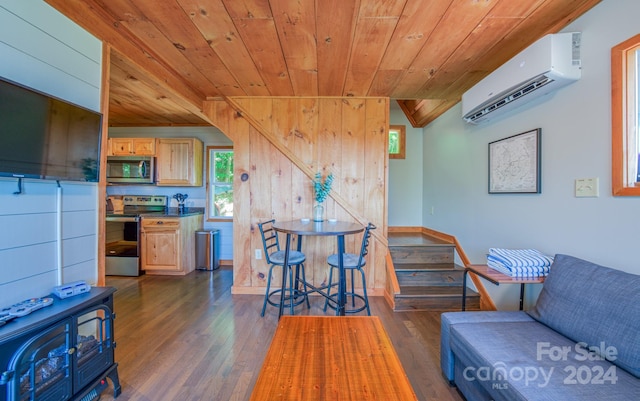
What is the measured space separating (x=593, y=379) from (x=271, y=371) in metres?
1.35

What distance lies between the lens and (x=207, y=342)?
214 cm

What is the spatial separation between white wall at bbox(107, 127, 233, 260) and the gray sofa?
12.5 ft

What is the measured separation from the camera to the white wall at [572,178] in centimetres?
147

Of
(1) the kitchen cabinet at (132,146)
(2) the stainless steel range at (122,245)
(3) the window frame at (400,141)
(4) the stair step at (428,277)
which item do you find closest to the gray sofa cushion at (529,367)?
(4) the stair step at (428,277)

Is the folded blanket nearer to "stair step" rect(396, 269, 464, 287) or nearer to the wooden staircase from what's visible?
the wooden staircase

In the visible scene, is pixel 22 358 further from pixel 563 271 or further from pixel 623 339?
pixel 563 271

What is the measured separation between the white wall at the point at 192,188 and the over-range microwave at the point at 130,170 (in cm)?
28

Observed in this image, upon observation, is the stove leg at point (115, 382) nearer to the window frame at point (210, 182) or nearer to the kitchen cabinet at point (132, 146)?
the window frame at point (210, 182)

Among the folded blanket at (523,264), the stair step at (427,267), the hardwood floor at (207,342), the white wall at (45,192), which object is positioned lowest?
the hardwood floor at (207,342)

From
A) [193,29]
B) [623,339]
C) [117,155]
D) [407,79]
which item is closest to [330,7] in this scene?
[193,29]

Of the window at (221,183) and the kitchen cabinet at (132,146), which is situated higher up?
the kitchen cabinet at (132,146)

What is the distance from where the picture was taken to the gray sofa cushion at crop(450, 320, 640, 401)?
100 cm

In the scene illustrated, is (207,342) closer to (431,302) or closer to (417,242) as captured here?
(431,302)

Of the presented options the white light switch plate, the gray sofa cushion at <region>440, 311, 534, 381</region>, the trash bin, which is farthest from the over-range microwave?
the white light switch plate
